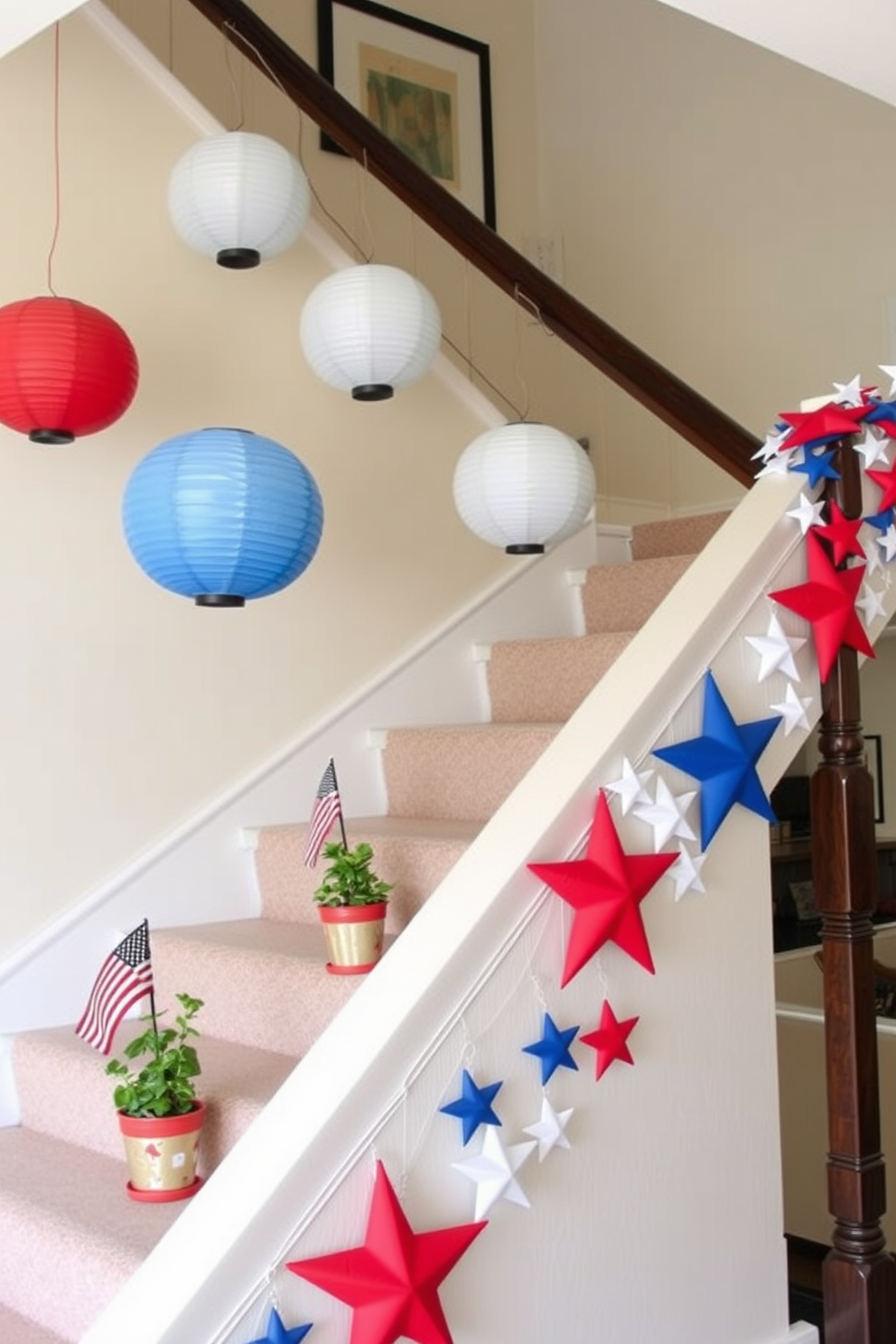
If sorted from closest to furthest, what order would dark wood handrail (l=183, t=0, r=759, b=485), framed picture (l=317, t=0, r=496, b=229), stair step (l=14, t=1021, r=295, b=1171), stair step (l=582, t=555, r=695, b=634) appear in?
stair step (l=14, t=1021, r=295, b=1171)
dark wood handrail (l=183, t=0, r=759, b=485)
stair step (l=582, t=555, r=695, b=634)
framed picture (l=317, t=0, r=496, b=229)

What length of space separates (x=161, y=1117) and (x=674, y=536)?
2.57 m

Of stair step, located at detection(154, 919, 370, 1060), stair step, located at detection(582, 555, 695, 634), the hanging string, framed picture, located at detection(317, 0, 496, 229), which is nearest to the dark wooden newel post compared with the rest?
stair step, located at detection(154, 919, 370, 1060)

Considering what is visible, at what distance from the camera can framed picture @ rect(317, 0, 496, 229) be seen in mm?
5281

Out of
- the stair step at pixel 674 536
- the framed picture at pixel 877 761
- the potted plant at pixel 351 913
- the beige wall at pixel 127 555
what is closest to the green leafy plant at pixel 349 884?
the potted plant at pixel 351 913

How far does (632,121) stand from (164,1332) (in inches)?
210

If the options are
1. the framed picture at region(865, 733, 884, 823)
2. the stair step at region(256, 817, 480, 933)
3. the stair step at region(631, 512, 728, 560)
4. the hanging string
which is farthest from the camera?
the framed picture at region(865, 733, 884, 823)

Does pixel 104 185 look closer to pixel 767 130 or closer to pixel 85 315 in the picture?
pixel 85 315

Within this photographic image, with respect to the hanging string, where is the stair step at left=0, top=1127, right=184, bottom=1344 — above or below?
below

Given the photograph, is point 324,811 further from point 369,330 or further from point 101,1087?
point 369,330

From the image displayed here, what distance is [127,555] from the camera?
3.32 metres

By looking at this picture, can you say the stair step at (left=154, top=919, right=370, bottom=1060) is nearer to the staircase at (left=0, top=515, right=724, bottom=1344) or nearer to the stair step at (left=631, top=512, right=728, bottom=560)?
the staircase at (left=0, top=515, right=724, bottom=1344)

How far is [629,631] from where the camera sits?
384cm

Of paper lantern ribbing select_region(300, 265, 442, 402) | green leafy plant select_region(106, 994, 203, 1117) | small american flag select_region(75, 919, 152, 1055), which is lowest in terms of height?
green leafy plant select_region(106, 994, 203, 1117)

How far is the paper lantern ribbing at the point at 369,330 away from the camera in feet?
10.4
